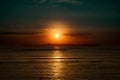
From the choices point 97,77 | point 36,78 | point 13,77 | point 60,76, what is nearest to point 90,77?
point 97,77

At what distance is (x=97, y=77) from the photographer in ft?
83.0

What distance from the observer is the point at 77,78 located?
81.5 feet

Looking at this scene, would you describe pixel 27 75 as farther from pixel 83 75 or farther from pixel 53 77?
pixel 83 75

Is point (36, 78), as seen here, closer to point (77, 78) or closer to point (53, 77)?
point (53, 77)

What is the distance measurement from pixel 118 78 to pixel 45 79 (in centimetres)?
509

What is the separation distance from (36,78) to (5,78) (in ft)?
7.08

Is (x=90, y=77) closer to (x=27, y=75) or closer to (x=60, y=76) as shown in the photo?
(x=60, y=76)

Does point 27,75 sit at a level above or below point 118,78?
above

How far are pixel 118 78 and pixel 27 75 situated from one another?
22.1 ft

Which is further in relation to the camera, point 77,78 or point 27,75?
point 27,75

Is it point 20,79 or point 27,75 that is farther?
point 27,75

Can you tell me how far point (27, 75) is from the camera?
1044 inches

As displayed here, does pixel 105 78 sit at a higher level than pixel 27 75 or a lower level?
lower

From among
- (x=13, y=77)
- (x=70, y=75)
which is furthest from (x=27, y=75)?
(x=70, y=75)
